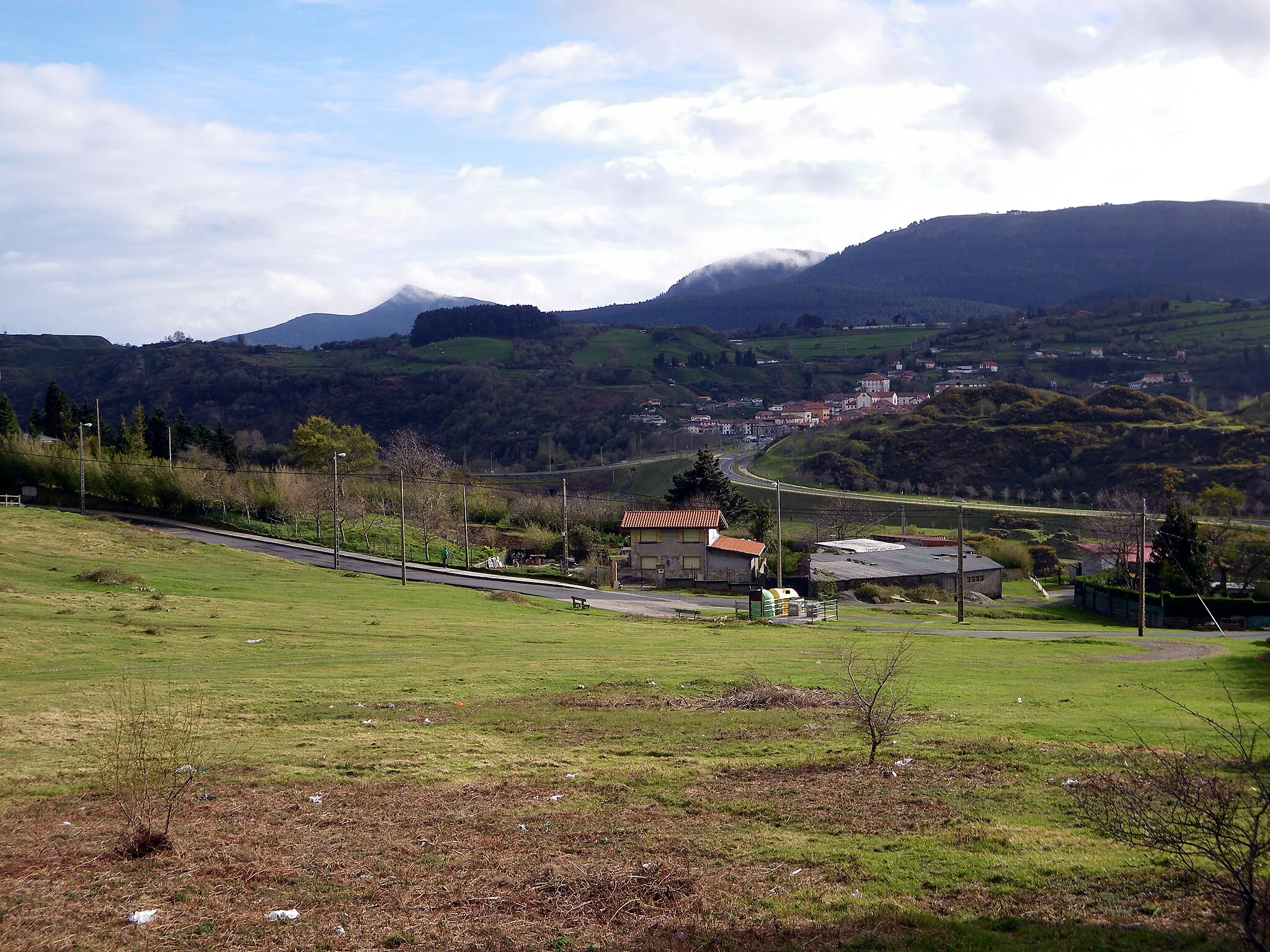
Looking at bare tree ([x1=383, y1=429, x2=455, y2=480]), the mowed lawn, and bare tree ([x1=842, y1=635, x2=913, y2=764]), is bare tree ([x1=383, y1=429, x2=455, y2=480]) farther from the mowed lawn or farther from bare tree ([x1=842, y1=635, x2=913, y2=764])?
the mowed lawn

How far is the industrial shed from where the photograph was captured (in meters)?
66.4

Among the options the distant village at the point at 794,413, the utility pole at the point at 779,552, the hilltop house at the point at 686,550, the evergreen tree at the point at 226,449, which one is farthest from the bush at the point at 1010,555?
the distant village at the point at 794,413

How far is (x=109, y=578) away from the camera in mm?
38562

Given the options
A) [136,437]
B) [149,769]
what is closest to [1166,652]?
[149,769]

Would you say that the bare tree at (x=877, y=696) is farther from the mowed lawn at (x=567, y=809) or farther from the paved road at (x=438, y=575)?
the paved road at (x=438, y=575)

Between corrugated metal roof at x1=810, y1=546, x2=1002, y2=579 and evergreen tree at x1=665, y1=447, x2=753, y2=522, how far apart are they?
459 inches

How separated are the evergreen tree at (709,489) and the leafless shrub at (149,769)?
230ft

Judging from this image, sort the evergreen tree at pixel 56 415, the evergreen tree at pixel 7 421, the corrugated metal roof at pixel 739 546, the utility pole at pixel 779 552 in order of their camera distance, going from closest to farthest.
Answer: the utility pole at pixel 779 552 < the corrugated metal roof at pixel 739 546 < the evergreen tree at pixel 7 421 < the evergreen tree at pixel 56 415

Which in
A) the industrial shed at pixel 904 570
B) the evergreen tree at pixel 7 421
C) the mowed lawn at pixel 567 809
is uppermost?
the evergreen tree at pixel 7 421

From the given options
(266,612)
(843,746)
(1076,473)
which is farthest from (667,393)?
(843,746)

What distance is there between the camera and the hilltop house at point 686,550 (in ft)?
230

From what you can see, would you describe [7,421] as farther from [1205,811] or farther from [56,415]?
[1205,811]

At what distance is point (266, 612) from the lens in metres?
35.6

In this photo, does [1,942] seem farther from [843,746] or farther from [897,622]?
[897,622]
